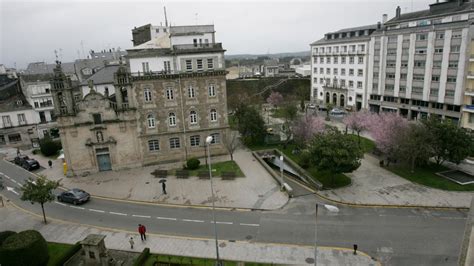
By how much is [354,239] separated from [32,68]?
78433 mm

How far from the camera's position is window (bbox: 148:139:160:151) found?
1524 inches

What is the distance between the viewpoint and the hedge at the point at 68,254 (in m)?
19.4

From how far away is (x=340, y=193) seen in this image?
28984mm

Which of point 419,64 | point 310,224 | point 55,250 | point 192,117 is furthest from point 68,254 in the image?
point 419,64

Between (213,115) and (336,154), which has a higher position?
(213,115)

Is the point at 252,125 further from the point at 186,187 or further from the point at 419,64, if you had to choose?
the point at 419,64

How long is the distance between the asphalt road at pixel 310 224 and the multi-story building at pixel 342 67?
47.8 metres

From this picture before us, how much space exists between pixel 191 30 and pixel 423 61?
41.2 meters

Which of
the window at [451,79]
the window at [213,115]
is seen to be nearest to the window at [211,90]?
the window at [213,115]

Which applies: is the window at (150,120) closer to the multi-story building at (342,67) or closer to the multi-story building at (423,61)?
the multi-story building at (423,61)

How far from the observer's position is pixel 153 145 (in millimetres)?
38906

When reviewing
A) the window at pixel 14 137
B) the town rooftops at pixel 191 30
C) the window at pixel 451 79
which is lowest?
the window at pixel 14 137

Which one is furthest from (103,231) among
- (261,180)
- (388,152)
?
(388,152)

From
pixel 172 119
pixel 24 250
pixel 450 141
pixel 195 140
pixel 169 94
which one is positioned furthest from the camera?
pixel 195 140
